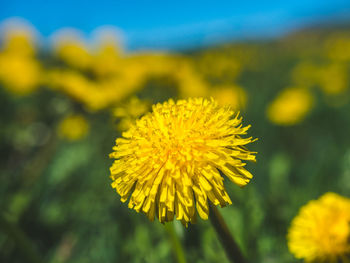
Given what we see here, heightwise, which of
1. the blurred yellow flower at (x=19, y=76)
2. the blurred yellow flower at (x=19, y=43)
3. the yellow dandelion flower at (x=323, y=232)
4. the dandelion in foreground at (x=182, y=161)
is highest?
the blurred yellow flower at (x=19, y=43)

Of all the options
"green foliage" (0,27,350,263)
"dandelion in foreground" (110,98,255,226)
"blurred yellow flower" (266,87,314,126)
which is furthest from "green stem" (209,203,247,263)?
"blurred yellow flower" (266,87,314,126)

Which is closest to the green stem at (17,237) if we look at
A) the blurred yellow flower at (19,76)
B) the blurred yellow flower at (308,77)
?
the blurred yellow flower at (19,76)

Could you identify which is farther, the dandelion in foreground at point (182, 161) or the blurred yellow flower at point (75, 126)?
the blurred yellow flower at point (75, 126)

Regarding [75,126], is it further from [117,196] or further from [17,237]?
[17,237]

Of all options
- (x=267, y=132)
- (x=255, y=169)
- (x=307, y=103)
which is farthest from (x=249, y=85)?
(x=255, y=169)

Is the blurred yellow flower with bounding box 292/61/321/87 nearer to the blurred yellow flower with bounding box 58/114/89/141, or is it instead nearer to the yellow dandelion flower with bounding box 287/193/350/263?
the blurred yellow flower with bounding box 58/114/89/141

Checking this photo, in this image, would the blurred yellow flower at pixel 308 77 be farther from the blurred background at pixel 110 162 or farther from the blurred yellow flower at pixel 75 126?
the blurred yellow flower at pixel 75 126

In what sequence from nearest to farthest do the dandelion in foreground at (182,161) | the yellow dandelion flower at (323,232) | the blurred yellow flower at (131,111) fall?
the dandelion in foreground at (182,161) → the yellow dandelion flower at (323,232) → the blurred yellow flower at (131,111)
